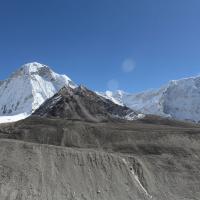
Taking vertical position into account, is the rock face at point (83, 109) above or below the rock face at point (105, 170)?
above

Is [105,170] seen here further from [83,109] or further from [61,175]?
[83,109]

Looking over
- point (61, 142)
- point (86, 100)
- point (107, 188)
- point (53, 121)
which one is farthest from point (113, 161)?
point (86, 100)

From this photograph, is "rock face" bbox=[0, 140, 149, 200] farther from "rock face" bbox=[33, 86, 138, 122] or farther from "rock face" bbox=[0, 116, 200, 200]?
"rock face" bbox=[33, 86, 138, 122]

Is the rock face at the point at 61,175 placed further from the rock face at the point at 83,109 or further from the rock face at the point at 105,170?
the rock face at the point at 83,109

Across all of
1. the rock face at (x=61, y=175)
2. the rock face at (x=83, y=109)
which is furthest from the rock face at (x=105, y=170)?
the rock face at (x=83, y=109)

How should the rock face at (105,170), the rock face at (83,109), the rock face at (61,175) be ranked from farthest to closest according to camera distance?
the rock face at (83,109)
the rock face at (105,170)
the rock face at (61,175)

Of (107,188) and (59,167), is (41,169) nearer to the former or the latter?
(59,167)

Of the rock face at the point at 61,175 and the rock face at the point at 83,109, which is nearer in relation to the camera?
the rock face at the point at 61,175

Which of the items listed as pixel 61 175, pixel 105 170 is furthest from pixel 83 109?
pixel 61 175
